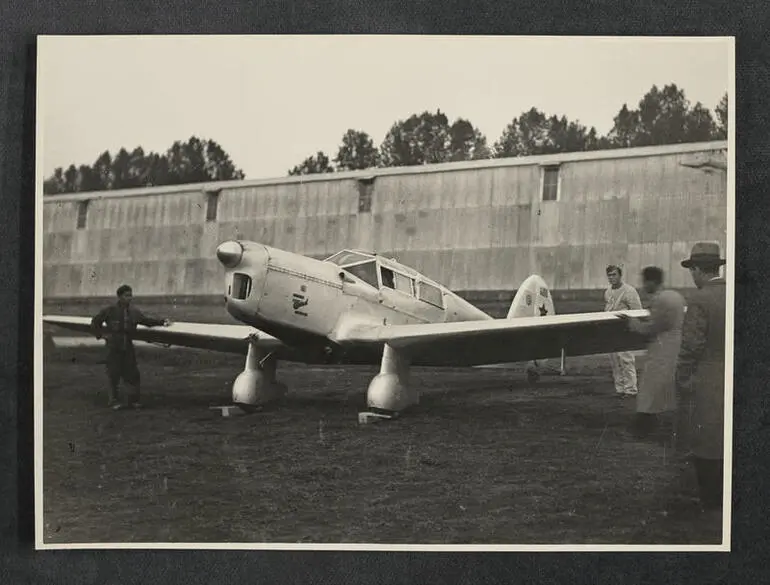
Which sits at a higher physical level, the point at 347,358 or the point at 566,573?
the point at 347,358

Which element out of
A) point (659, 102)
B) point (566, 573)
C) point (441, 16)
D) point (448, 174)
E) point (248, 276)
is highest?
point (441, 16)

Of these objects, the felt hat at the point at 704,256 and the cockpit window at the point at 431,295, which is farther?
the cockpit window at the point at 431,295

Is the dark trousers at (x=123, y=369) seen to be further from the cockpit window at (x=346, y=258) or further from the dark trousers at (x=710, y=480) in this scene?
the dark trousers at (x=710, y=480)

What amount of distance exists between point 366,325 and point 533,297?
2.24 feet

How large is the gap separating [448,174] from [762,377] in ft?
4.73

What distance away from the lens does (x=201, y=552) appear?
3100mm

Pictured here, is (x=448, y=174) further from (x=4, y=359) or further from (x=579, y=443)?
(x=4, y=359)

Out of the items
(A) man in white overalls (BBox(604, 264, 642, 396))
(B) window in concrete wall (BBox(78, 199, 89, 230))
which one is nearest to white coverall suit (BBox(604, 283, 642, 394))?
(A) man in white overalls (BBox(604, 264, 642, 396))

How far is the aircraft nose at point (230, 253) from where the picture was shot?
3053mm

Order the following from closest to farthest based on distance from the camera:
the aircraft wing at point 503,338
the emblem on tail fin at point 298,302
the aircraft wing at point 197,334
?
the aircraft wing at point 503,338
the aircraft wing at point 197,334
the emblem on tail fin at point 298,302

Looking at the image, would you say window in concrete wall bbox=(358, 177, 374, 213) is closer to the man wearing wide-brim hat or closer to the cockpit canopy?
the cockpit canopy

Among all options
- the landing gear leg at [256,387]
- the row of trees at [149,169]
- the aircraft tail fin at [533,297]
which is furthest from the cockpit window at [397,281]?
the row of trees at [149,169]

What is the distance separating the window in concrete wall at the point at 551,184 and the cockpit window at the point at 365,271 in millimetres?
727

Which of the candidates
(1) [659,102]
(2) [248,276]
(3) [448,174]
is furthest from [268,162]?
(1) [659,102]
